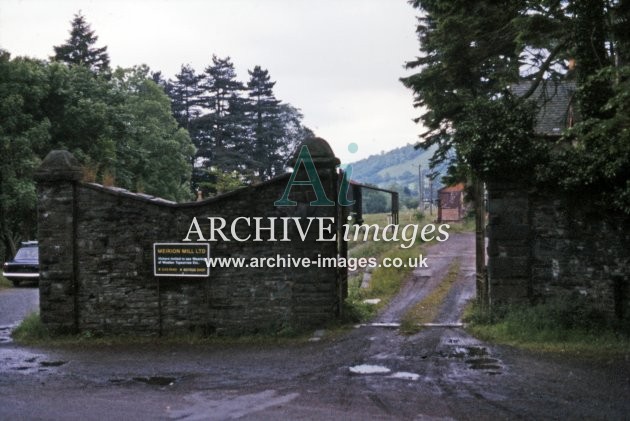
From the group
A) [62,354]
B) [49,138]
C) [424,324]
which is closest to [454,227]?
[49,138]

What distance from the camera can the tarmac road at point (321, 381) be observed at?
6.66 metres

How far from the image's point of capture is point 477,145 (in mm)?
10375

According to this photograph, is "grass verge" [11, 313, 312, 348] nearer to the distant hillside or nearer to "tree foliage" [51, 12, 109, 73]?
"tree foliage" [51, 12, 109, 73]

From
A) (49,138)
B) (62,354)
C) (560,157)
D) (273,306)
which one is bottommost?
(62,354)

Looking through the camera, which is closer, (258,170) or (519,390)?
(519,390)

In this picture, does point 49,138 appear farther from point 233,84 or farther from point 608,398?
point 233,84

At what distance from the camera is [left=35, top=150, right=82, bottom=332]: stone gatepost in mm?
11242

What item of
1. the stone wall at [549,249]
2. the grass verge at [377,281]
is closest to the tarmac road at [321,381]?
the grass verge at [377,281]

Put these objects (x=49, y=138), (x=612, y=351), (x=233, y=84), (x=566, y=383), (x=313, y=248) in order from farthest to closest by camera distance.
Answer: (x=233, y=84) < (x=49, y=138) < (x=313, y=248) < (x=612, y=351) < (x=566, y=383)

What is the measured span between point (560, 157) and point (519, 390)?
4.50 m

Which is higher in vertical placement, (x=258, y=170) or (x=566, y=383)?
(x=258, y=170)

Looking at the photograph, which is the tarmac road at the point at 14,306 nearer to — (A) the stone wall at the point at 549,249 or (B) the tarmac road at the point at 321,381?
(B) the tarmac road at the point at 321,381

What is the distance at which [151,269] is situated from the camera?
1109cm

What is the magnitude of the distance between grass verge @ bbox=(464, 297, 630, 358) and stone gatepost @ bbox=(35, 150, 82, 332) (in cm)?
751
